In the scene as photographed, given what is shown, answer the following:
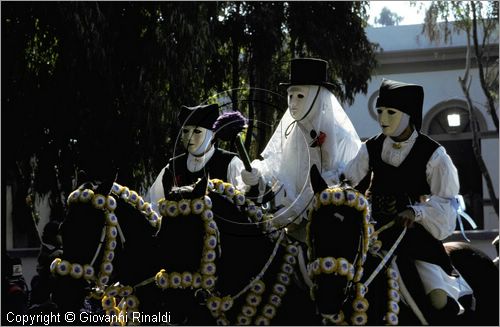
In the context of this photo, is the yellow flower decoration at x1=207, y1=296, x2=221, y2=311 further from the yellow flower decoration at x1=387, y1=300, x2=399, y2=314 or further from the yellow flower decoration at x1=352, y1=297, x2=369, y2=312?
the yellow flower decoration at x1=387, y1=300, x2=399, y2=314

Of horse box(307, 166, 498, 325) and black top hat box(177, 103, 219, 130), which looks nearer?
horse box(307, 166, 498, 325)

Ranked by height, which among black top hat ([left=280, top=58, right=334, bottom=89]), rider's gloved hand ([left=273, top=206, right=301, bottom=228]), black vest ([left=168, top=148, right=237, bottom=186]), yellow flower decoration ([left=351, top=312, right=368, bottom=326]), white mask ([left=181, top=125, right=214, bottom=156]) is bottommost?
yellow flower decoration ([left=351, top=312, right=368, bottom=326])

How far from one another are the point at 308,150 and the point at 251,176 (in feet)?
1.69

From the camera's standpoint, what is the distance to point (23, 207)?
14.6m

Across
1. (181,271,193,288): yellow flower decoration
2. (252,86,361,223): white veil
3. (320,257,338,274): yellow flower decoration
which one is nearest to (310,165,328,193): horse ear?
(320,257,338,274): yellow flower decoration

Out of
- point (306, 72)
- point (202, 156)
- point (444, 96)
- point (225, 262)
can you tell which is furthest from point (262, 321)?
Result: point (444, 96)

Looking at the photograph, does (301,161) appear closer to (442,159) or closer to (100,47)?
(442,159)

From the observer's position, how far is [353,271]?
5.73m

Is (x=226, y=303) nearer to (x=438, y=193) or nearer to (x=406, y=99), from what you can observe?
(x=438, y=193)

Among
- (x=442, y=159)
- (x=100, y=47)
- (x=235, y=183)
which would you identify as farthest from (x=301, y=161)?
(x=100, y=47)

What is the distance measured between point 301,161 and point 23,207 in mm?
8118

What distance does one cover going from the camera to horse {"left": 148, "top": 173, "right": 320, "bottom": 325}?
6.04 m

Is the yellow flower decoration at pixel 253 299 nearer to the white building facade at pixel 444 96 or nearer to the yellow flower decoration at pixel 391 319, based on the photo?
the yellow flower decoration at pixel 391 319

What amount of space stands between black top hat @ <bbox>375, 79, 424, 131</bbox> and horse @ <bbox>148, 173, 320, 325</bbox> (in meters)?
1.18
